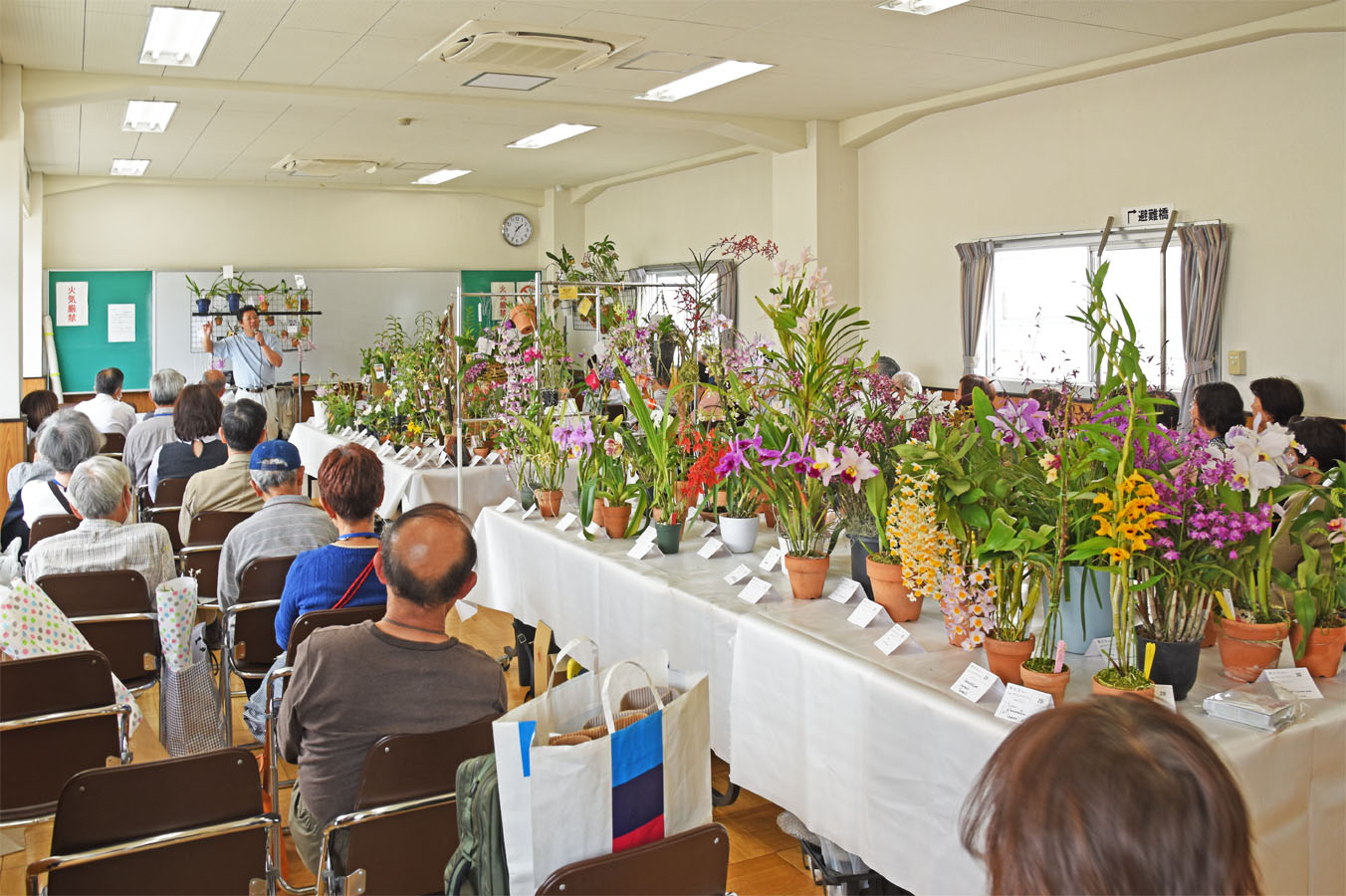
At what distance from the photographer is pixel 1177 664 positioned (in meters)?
2.21

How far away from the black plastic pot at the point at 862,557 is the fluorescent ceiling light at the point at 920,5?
149 inches

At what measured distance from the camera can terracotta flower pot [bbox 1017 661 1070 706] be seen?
2207mm

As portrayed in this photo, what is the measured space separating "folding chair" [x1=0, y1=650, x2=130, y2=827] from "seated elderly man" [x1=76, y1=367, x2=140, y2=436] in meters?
5.85

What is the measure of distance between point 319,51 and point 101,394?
10.9ft

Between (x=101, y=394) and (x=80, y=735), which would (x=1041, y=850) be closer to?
(x=80, y=735)

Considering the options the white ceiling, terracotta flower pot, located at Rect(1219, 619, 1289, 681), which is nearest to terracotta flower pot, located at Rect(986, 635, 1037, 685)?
terracotta flower pot, located at Rect(1219, 619, 1289, 681)

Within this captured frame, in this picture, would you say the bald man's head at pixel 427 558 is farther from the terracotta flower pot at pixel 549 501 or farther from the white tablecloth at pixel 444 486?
the white tablecloth at pixel 444 486

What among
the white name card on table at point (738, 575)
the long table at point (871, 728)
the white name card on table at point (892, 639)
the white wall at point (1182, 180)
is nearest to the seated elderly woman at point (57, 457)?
the long table at point (871, 728)

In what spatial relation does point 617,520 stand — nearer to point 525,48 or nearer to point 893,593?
point 893,593

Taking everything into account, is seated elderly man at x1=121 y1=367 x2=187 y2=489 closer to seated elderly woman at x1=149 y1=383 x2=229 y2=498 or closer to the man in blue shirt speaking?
seated elderly woman at x1=149 y1=383 x2=229 y2=498

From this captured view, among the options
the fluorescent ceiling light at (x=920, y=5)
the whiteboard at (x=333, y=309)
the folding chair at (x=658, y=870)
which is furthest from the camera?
the whiteboard at (x=333, y=309)

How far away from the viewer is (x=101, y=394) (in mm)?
8391

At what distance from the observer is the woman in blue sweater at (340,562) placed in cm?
313

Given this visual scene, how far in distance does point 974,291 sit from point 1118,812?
8092mm
